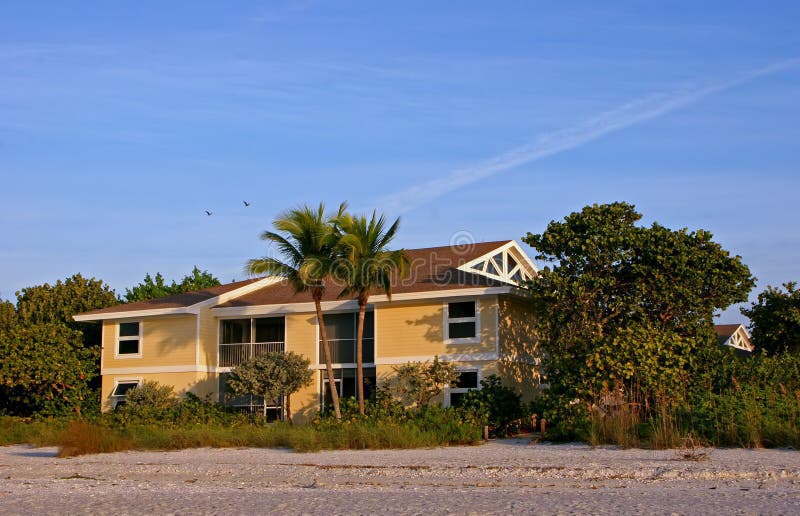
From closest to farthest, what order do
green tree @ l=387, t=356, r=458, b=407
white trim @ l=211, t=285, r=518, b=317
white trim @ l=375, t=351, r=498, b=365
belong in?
green tree @ l=387, t=356, r=458, b=407, white trim @ l=211, t=285, r=518, b=317, white trim @ l=375, t=351, r=498, b=365

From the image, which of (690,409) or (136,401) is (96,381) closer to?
(136,401)

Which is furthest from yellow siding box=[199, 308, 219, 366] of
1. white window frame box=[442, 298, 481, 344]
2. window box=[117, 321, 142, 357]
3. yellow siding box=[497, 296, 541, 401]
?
yellow siding box=[497, 296, 541, 401]

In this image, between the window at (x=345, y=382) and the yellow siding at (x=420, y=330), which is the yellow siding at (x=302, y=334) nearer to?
the window at (x=345, y=382)

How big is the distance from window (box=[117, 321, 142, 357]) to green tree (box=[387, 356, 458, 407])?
1140cm

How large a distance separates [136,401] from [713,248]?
64.7 feet

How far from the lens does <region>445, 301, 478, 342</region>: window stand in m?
29.7

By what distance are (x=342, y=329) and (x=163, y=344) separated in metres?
7.05

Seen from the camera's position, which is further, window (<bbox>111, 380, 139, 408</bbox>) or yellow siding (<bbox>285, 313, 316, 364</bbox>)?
window (<bbox>111, 380, 139, 408</bbox>)

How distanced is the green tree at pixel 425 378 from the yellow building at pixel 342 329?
34.7 inches

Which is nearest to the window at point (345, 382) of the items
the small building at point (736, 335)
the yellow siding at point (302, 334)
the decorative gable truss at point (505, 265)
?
the yellow siding at point (302, 334)

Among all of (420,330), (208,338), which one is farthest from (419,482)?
(208,338)

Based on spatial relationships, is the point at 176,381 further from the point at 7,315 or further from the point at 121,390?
the point at 7,315

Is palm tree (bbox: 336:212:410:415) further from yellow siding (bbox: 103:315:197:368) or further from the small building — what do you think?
the small building

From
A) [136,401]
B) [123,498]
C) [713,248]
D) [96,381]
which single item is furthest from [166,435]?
[713,248]
